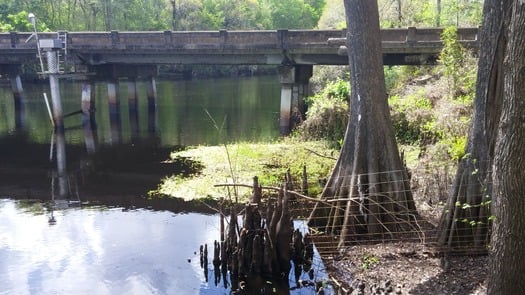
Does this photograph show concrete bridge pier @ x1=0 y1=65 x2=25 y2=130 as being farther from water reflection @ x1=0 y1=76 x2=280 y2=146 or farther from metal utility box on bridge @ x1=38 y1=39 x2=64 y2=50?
metal utility box on bridge @ x1=38 y1=39 x2=64 y2=50

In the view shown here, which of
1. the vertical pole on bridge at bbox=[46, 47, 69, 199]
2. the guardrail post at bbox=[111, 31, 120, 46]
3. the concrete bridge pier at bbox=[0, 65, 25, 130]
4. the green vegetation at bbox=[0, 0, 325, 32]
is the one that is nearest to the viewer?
the vertical pole on bridge at bbox=[46, 47, 69, 199]

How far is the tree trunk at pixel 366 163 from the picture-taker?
34.8ft

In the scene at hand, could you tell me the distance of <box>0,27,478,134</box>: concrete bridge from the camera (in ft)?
76.3

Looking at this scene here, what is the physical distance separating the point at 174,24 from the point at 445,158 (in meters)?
58.3

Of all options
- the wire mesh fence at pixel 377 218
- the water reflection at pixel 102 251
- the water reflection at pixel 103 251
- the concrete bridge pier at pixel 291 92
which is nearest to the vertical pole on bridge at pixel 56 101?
the water reflection at pixel 103 251

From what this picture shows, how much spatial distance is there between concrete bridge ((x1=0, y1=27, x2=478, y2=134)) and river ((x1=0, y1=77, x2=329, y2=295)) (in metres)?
3.27

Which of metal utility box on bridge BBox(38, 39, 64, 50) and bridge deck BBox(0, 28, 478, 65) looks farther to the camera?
metal utility box on bridge BBox(38, 39, 64, 50)

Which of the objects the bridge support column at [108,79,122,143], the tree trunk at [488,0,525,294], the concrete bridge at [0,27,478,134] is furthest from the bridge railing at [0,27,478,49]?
the tree trunk at [488,0,525,294]

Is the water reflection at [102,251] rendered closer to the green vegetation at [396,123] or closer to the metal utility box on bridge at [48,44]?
the green vegetation at [396,123]

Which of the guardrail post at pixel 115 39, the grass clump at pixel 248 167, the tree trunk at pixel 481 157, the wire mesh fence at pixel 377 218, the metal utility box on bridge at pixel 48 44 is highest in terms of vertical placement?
the guardrail post at pixel 115 39

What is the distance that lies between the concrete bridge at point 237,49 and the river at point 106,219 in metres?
3.27

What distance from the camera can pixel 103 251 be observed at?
11.8 meters

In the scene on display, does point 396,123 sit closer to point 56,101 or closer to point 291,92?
point 291,92

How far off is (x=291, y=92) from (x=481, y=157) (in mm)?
17637
